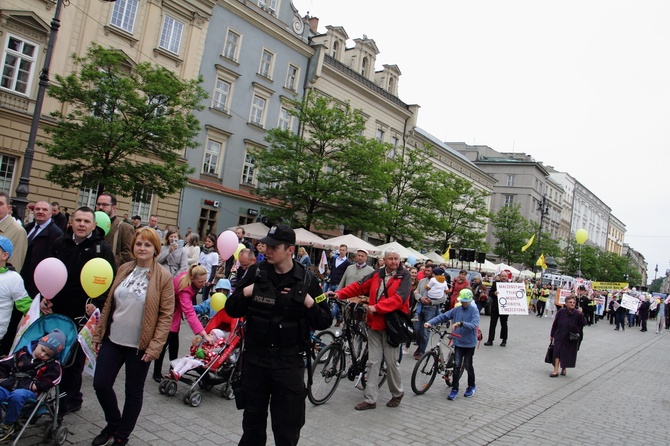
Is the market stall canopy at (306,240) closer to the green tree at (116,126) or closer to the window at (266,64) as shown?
the green tree at (116,126)

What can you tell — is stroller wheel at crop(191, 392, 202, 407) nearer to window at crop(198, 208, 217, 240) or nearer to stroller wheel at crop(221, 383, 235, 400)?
stroller wheel at crop(221, 383, 235, 400)

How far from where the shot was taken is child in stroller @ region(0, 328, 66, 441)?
3.97 meters

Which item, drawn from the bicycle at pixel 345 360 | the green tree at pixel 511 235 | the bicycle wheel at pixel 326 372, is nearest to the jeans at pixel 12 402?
the bicycle at pixel 345 360

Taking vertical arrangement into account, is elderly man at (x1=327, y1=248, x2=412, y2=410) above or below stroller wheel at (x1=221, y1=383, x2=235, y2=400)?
above

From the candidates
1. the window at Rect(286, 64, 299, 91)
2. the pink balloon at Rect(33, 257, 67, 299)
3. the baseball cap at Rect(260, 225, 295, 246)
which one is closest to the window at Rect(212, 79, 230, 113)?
the window at Rect(286, 64, 299, 91)

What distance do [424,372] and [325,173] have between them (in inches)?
780

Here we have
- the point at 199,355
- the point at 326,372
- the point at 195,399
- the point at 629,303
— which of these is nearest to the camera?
the point at 195,399

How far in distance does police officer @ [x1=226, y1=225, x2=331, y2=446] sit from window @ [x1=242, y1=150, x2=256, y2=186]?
89.6 ft

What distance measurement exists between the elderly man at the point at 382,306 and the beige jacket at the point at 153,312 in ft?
8.61

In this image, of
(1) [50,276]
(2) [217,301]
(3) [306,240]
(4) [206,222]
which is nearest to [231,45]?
→ (4) [206,222]

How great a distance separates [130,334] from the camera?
4.21 meters

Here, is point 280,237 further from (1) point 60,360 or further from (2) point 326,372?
(2) point 326,372

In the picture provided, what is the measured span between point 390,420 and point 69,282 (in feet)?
13.3

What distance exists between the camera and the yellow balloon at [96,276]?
466 cm
